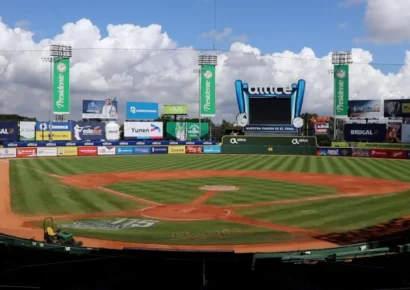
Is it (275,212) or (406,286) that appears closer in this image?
(406,286)

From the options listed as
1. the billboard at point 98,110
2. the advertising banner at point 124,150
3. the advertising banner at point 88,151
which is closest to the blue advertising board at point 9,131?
the advertising banner at point 88,151

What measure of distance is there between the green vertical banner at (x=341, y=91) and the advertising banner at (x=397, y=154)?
59.4 feet

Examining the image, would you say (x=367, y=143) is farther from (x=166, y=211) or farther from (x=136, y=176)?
(x=166, y=211)

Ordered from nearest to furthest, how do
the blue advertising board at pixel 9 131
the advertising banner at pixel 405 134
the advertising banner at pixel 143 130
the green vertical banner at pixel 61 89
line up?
the green vertical banner at pixel 61 89
the blue advertising board at pixel 9 131
the advertising banner at pixel 405 134
the advertising banner at pixel 143 130

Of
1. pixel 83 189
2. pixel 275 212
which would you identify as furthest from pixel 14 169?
pixel 275 212

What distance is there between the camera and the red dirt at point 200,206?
14641 mm

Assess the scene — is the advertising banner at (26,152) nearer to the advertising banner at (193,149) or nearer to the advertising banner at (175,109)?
the advertising banner at (193,149)

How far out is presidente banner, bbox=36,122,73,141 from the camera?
225 ft

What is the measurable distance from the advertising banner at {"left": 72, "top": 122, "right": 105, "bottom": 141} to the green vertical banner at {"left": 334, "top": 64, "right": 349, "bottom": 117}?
4049 centimetres

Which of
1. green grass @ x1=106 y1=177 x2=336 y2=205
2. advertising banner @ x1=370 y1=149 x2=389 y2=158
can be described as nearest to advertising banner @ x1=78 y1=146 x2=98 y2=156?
green grass @ x1=106 y1=177 x2=336 y2=205

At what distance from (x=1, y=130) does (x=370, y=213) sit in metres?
59.4

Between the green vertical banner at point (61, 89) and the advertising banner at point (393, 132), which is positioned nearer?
the green vertical banner at point (61, 89)

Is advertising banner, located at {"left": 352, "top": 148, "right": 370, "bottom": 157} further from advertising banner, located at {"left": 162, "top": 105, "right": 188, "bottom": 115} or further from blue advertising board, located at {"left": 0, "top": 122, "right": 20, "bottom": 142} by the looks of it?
blue advertising board, located at {"left": 0, "top": 122, "right": 20, "bottom": 142}

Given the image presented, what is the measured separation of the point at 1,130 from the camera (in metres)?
64.4
